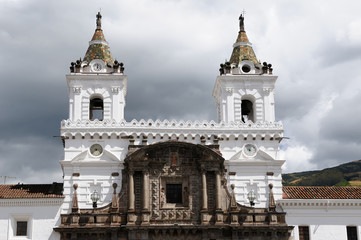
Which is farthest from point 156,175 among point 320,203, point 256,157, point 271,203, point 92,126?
point 320,203

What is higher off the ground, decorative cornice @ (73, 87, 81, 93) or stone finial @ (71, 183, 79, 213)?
decorative cornice @ (73, 87, 81, 93)

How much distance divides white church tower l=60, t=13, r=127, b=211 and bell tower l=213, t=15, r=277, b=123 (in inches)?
326

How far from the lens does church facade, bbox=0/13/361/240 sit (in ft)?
133

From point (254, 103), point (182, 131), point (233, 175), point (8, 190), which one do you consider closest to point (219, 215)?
point (233, 175)

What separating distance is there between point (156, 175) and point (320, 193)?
13.0 meters

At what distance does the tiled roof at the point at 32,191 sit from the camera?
41.1m

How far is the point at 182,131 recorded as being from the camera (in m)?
43.2

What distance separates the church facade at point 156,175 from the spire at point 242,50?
63.8 inches

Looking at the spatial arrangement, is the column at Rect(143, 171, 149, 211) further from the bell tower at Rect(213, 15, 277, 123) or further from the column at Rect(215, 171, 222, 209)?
the bell tower at Rect(213, 15, 277, 123)

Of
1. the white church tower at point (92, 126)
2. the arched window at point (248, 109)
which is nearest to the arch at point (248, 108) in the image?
the arched window at point (248, 109)

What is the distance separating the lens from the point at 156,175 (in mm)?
41812

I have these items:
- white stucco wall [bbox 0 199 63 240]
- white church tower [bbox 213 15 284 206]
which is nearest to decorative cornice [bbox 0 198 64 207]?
white stucco wall [bbox 0 199 63 240]

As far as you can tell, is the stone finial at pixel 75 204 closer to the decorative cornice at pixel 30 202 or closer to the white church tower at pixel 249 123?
the decorative cornice at pixel 30 202

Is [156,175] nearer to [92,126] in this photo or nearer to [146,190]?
[146,190]
